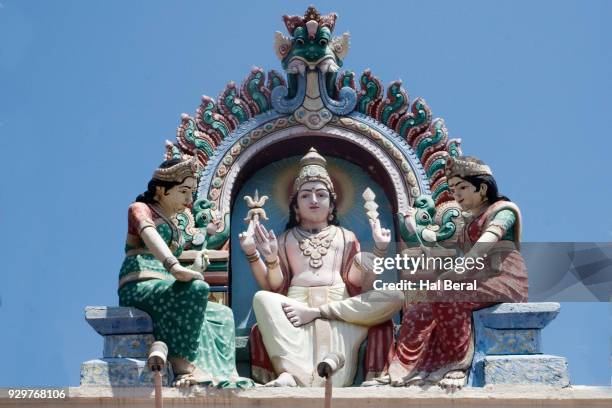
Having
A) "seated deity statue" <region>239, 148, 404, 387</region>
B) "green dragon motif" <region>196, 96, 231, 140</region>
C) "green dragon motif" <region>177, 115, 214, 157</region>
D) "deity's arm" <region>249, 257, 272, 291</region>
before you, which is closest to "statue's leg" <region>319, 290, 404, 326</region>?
"seated deity statue" <region>239, 148, 404, 387</region>

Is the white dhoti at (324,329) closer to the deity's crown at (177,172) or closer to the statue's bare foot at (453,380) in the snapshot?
the statue's bare foot at (453,380)

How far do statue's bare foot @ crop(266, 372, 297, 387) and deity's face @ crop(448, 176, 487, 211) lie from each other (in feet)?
6.99

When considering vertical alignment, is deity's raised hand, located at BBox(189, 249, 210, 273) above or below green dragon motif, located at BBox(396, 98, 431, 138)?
below

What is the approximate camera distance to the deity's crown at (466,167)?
12.3 metres

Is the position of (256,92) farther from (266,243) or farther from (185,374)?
(185,374)

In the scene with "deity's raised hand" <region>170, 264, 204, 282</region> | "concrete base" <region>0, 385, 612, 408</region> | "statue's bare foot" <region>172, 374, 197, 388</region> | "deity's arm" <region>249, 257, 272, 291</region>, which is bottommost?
"concrete base" <region>0, 385, 612, 408</region>

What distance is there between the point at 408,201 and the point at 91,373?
11.2 ft

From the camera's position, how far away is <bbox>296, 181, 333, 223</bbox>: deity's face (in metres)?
13.1

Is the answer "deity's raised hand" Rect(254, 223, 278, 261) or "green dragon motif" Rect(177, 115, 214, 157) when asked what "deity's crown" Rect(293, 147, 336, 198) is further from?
"green dragon motif" Rect(177, 115, 214, 157)

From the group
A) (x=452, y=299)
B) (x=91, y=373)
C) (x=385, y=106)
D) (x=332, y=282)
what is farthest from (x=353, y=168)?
(x=91, y=373)

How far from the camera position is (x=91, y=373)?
456 inches

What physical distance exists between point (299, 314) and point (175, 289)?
1.14 metres

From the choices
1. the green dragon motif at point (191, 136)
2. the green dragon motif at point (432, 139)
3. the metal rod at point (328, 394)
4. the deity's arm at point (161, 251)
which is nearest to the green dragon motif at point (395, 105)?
the green dragon motif at point (432, 139)

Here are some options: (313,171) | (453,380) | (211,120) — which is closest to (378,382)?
(453,380)
